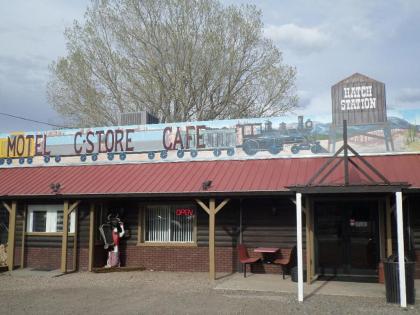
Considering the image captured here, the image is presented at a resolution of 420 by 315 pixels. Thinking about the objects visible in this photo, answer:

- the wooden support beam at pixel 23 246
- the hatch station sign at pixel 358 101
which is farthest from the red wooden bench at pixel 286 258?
the wooden support beam at pixel 23 246

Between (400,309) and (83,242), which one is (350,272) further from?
Result: (83,242)

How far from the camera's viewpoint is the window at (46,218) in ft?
50.1

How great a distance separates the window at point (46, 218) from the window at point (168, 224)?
2.47 meters

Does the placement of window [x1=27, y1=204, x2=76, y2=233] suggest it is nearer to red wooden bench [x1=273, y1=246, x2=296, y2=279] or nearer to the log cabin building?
the log cabin building

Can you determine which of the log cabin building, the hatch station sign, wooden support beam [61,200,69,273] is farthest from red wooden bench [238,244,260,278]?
wooden support beam [61,200,69,273]

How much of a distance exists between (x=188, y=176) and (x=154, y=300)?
4810 mm

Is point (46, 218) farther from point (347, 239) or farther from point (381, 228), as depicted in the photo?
point (381, 228)

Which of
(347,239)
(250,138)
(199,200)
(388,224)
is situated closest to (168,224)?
(199,200)

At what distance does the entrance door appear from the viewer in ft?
41.2

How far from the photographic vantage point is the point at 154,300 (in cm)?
981

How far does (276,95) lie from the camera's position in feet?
81.8

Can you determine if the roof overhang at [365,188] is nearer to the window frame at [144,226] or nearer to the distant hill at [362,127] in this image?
the distant hill at [362,127]

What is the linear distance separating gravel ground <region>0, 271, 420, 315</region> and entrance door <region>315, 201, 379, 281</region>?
279cm

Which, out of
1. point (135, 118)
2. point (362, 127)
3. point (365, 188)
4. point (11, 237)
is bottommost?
point (11, 237)
